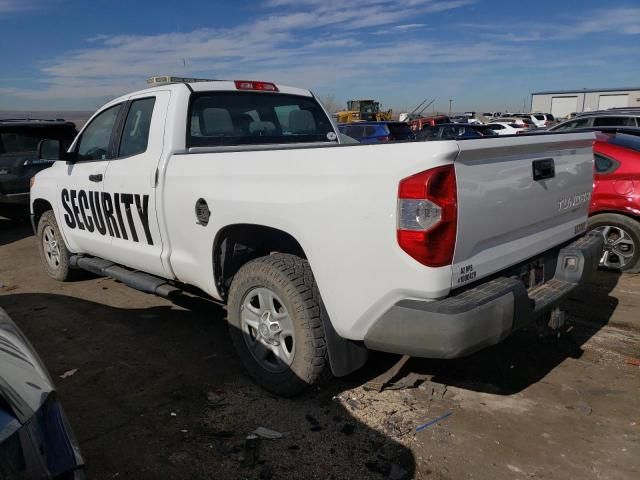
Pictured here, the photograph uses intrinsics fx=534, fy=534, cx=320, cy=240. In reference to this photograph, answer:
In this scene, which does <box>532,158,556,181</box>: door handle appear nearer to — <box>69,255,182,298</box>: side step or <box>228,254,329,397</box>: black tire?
<box>228,254,329,397</box>: black tire

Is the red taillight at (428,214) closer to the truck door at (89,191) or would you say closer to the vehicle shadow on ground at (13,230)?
the truck door at (89,191)

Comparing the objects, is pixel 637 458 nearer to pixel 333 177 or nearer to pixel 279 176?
pixel 333 177

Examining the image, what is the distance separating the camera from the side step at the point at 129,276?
14.0 feet

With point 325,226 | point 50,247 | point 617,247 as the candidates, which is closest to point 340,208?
point 325,226

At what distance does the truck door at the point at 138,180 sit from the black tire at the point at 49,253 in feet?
4.80

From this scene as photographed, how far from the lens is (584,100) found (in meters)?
61.3

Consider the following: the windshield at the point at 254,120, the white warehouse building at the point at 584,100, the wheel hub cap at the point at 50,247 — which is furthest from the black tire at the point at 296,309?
the white warehouse building at the point at 584,100

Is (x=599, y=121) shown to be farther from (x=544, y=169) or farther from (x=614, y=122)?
(x=544, y=169)

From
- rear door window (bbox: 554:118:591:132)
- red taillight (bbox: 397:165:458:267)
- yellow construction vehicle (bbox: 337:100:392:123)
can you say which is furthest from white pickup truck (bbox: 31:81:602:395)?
yellow construction vehicle (bbox: 337:100:392:123)

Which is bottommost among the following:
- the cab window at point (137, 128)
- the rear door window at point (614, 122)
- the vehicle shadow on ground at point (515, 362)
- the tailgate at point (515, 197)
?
the vehicle shadow on ground at point (515, 362)

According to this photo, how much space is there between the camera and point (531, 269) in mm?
3254

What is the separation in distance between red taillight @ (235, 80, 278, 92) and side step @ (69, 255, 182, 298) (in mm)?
1805

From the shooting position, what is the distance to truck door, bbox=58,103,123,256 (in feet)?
15.7

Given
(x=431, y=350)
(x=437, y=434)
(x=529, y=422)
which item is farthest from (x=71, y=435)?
(x=529, y=422)
